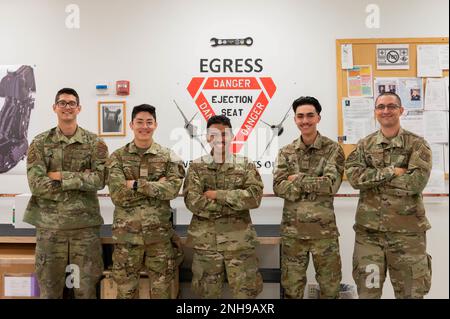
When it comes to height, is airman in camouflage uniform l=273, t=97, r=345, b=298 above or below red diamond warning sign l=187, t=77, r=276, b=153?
below

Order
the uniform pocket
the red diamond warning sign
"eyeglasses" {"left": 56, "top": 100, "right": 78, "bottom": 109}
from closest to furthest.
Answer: the uniform pocket, "eyeglasses" {"left": 56, "top": 100, "right": 78, "bottom": 109}, the red diamond warning sign

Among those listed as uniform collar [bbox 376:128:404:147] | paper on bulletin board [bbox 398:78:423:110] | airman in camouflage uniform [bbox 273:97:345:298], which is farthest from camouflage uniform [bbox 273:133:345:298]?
paper on bulletin board [bbox 398:78:423:110]

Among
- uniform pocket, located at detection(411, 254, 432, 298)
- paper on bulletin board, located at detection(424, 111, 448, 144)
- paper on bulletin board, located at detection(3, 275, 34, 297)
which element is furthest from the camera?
paper on bulletin board, located at detection(424, 111, 448, 144)

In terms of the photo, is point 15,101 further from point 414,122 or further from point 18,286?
point 414,122

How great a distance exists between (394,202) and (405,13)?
76.8 inches

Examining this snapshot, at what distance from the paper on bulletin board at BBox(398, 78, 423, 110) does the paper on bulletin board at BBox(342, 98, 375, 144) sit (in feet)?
0.97

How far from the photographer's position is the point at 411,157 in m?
2.55

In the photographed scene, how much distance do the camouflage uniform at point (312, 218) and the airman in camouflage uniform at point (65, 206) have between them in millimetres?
1331

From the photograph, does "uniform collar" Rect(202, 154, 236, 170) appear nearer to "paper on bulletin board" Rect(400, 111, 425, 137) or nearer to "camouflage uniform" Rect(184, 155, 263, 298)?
"camouflage uniform" Rect(184, 155, 263, 298)

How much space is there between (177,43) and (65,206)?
5.97 ft

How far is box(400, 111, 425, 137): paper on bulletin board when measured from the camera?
3.47 meters

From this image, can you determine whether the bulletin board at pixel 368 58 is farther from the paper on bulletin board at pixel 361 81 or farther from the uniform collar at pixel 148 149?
the uniform collar at pixel 148 149

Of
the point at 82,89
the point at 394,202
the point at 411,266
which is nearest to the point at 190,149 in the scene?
the point at 82,89

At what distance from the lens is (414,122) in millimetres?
3479
